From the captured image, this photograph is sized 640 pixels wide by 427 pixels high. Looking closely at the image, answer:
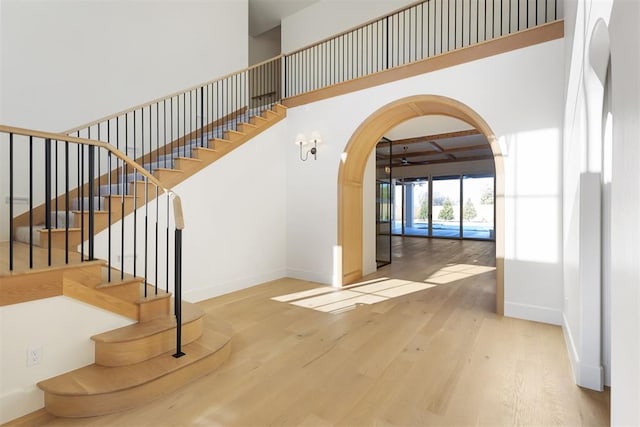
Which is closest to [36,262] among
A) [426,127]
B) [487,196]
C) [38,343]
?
[38,343]

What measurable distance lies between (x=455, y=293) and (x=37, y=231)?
17.7 feet

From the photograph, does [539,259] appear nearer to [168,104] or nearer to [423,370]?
[423,370]

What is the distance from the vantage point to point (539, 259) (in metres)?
3.52

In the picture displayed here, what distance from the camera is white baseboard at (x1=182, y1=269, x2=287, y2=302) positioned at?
4230mm

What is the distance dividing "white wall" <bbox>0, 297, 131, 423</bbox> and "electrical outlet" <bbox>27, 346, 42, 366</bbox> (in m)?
0.02

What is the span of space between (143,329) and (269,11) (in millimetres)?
8170

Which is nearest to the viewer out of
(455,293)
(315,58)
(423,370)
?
(423,370)

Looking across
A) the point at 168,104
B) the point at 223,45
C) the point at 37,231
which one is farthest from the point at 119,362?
the point at 223,45

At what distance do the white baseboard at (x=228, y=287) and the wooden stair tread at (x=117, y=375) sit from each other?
5.66ft

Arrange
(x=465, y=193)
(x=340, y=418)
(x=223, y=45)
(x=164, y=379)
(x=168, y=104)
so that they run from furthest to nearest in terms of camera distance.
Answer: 1. (x=465, y=193)
2. (x=223, y=45)
3. (x=168, y=104)
4. (x=164, y=379)
5. (x=340, y=418)

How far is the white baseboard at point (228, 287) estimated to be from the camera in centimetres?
423

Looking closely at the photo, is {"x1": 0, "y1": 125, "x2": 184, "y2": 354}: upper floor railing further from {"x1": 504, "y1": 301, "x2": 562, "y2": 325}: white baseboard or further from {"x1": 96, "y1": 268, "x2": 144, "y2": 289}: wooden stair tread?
{"x1": 504, "y1": 301, "x2": 562, "y2": 325}: white baseboard

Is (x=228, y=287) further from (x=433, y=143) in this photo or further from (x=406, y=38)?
(x=433, y=143)

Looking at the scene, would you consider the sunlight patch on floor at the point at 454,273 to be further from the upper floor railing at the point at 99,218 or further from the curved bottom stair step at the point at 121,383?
the upper floor railing at the point at 99,218
